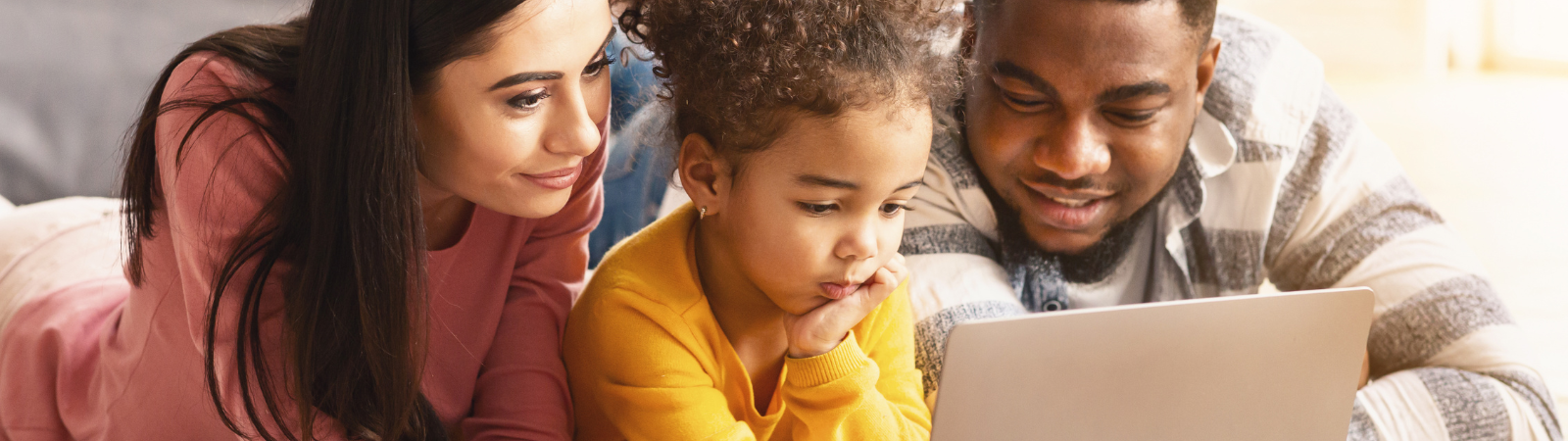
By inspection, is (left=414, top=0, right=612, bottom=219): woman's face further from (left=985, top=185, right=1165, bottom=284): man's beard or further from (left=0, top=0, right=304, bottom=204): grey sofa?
(left=0, top=0, right=304, bottom=204): grey sofa

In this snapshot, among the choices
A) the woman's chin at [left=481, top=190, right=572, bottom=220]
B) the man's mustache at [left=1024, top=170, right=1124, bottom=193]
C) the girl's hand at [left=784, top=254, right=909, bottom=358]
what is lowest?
the man's mustache at [left=1024, top=170, right=1124, bottom=193]

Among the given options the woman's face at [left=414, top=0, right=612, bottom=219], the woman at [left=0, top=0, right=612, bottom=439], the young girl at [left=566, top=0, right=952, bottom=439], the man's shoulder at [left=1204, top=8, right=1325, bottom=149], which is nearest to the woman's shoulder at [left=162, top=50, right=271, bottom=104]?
the woman at [left=0, top=0, right=612, bottom=439]

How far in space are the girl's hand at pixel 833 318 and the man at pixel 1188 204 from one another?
0.21 meters

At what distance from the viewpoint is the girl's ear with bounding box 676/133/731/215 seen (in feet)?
3.07

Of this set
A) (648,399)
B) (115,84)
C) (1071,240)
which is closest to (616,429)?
(648,399)

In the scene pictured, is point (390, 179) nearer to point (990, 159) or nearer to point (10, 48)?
point (990, 159)

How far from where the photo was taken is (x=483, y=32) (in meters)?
0.81

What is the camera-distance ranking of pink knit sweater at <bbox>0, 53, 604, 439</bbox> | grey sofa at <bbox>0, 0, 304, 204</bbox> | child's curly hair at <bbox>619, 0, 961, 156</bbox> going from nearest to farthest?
child's curly hair at <bbox>619, 0, 961, 156</bbox>, pink knit sweater at <bbox>0, 53, 604, 439</bbox>, grey sofa at <bbox>0, 0, 304, 204</bbox>

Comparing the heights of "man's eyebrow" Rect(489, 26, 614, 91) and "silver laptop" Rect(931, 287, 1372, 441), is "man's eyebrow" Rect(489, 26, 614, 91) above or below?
above

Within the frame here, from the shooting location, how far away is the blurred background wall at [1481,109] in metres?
2.29

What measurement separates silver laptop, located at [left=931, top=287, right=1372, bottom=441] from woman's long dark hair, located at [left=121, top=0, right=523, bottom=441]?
40 centimetres

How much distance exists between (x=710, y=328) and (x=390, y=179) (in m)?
0.29

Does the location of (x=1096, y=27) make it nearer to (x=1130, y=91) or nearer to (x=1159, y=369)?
(x=1130, y=91)

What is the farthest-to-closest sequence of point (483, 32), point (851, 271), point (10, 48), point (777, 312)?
1. point (10, 48)
2. point (777, 312)
3. point (851, 271)
4. point (483, 32)
